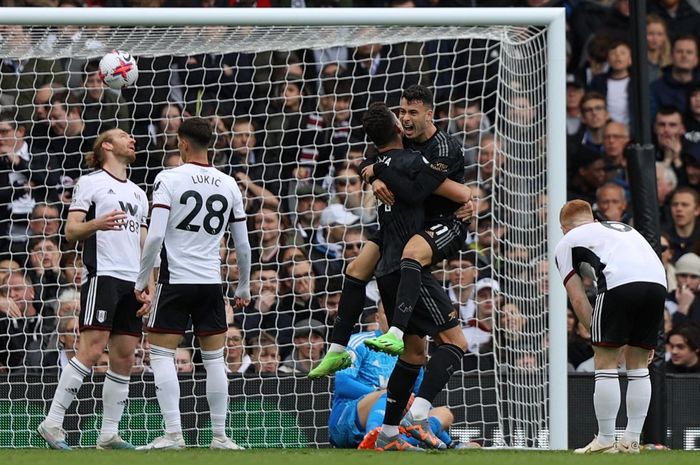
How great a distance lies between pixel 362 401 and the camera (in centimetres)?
786

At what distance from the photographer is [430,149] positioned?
7066 mm

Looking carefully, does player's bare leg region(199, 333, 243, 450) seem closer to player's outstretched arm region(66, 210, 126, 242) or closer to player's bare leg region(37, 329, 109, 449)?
player's bare leg region(37, 329, 109, 449)

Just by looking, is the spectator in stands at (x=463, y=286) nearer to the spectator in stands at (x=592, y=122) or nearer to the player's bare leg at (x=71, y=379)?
the spectator in stands at (x=592, y=122)

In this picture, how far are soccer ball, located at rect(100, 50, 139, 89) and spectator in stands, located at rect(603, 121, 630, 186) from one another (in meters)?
4.50

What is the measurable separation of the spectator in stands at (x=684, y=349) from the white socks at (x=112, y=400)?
439 cm

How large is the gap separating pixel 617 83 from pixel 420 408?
531cm

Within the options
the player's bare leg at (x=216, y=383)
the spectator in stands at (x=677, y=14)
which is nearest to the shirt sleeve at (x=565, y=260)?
the player's bare leg at (x=216, y=383)

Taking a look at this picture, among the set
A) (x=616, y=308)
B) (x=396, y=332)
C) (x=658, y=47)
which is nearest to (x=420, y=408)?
(x=396, y=332)

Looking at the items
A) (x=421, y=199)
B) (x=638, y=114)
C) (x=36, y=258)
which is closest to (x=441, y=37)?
(x=638, y=114)

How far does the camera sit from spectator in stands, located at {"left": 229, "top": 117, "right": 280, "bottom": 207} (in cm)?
973

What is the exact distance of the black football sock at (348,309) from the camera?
23.3ft

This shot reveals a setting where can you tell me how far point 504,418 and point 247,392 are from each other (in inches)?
70.0

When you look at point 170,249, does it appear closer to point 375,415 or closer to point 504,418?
point 375,415

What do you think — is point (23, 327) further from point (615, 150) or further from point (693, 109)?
point (693, 109)
